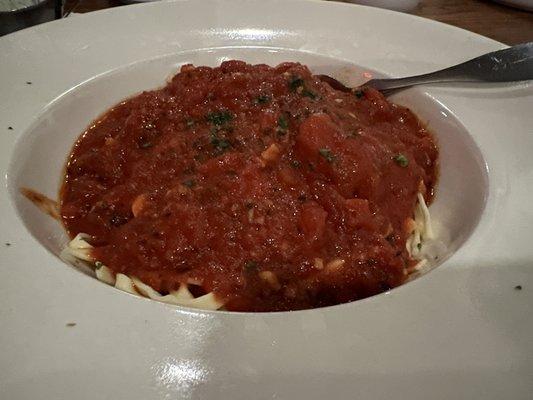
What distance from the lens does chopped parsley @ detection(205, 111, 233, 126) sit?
3.28 meters

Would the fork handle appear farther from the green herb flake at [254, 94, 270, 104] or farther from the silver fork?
the green herb flake at [254, 94, 270, 104]

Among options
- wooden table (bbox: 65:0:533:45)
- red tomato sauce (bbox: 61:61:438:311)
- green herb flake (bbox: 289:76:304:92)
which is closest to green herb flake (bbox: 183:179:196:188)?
red tomato sauce (bbox: 61:61:438:311)

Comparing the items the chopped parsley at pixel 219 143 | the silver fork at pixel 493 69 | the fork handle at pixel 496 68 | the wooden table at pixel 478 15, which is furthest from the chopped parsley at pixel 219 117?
the wooden table at pixel 478 15

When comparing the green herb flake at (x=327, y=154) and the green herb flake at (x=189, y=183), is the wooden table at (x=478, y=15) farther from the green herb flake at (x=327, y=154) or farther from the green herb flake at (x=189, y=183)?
the green herb flake at (x=327, y=154)

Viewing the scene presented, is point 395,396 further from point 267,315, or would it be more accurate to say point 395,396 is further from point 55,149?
point 55,149

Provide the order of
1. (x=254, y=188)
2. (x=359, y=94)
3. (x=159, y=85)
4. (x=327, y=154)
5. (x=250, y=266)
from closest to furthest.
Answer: (x=250, y=266) → (x=254, y=188) → (x=327, y=154) → (x=359, y=94) → (x=159, y=85)

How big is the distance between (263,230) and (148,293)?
2.22ft

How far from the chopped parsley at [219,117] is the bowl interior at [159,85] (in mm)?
912

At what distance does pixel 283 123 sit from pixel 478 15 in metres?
3.34

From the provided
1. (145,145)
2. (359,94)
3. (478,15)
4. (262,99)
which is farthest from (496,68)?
(145,145)

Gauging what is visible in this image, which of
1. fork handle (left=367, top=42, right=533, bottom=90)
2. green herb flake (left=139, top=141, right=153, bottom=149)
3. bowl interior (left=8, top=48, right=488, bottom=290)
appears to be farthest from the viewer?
fork handle (left=367, top=42, right=533, bottom=90)

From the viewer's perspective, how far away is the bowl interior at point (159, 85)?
3.03m

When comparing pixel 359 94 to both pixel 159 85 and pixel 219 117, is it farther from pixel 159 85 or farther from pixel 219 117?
pixel 159 85

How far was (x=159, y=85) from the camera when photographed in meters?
4.08
